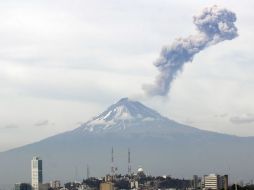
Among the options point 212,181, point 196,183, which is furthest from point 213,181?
point 196,183

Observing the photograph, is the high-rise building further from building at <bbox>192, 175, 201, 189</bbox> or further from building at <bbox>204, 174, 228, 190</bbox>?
building at <bbox>192, 175, 201, 189</bbox>

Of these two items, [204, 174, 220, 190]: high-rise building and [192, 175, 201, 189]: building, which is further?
[192, 175, 201, 189]: building

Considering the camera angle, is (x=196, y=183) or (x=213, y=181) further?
(x=196, y=183)

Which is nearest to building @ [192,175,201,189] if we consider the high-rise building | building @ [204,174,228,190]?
the high-rise building

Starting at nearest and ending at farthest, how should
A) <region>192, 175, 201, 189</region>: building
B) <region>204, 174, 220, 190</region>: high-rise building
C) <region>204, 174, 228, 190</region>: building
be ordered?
1. <region>204, 174, 228, 190</region>: building
2. <region>204, 174, 220, 190</region>: high-rise building
3. <region>192, 175, 201, 189</region>: building

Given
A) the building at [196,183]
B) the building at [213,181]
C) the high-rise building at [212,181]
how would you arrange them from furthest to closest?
1. the building at [196,183]
2. the high-rise building at [212,181]
3. the building at [213,181]

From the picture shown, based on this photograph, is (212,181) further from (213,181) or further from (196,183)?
(196,183)

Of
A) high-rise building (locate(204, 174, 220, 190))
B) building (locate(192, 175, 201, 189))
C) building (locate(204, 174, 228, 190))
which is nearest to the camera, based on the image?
building (locate(204, 174, 228, 190))

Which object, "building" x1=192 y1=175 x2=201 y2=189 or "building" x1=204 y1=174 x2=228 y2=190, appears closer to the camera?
"building" x1=204 y1=174 x2=228 y2=190

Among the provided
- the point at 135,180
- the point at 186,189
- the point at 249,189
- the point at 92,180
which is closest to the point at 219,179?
the point at 186,189

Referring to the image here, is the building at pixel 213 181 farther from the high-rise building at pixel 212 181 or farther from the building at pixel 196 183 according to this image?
the building at pixel 196 183

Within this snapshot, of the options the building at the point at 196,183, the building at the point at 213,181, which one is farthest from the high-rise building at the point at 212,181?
the building at the point at 196,183
